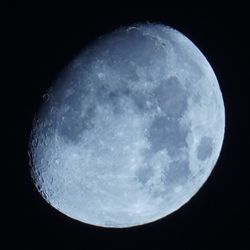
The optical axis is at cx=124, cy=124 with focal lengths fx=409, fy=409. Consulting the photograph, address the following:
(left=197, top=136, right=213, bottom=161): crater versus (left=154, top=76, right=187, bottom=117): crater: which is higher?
(left=154, top=76, right=187, bottom=117): crater

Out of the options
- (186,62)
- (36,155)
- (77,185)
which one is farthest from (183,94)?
(36,155)

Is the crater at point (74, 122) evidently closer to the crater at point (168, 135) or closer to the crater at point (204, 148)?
the crater at point (168, 135)

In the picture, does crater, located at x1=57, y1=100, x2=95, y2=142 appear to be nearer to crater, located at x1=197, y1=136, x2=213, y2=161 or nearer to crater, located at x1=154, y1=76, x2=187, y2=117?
crater, located at x1=154, y1=76, x2=187, y2=117

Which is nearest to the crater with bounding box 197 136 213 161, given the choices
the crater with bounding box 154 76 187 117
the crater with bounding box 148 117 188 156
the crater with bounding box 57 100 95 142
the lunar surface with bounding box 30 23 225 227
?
the lunar surface with bounding box 30 23 225 227

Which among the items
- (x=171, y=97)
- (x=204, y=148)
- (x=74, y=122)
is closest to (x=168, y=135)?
(x=171, y=97)

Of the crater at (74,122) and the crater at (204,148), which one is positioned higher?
the crater at (74,122)

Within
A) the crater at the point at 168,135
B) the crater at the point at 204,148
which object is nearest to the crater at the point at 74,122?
the crater at the point at 168,135

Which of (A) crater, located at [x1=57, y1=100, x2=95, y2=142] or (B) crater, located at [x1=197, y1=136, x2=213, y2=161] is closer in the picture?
(A) crater, located at [x1=57, y1=100, x2=95, y2=142]
